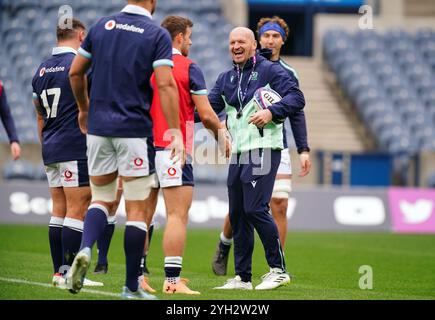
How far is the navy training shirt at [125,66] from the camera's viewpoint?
721 cm

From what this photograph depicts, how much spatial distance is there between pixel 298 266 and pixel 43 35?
45.0 ft

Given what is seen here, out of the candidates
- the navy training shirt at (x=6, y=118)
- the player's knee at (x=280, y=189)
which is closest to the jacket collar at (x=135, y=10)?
the player's knee at (x=280, y=189)

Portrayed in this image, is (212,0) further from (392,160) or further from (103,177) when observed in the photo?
(103,177)

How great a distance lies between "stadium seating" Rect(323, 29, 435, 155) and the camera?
947 inches

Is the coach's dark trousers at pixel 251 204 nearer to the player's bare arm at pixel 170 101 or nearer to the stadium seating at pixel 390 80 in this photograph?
the player's bare arm at pixel 170 101

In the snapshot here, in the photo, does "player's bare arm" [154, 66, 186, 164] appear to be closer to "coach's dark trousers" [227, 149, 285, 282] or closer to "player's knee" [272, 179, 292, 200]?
"coach's dark trousers" [227, 149, 285, 282]

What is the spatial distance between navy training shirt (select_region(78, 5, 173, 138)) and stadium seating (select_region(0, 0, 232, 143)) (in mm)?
13996

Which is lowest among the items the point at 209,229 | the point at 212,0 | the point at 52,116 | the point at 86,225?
the point at 209,229

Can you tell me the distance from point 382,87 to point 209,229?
370 inches

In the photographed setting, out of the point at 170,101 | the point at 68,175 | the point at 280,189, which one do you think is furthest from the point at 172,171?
the point at 280,189

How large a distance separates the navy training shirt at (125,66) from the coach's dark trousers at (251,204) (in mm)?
1688

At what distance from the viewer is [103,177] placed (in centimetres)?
743

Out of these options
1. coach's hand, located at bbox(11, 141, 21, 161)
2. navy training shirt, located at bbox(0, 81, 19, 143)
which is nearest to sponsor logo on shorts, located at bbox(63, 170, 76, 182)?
coach's hand, located at bbox(11, 141, 21, 161)

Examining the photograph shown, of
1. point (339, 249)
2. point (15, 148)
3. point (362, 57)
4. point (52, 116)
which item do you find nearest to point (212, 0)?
point (362, 57)
